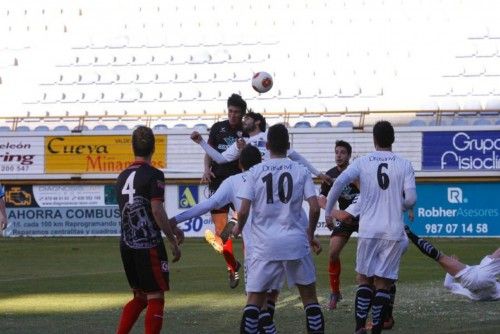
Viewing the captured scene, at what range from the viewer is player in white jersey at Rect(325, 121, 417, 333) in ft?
33.1

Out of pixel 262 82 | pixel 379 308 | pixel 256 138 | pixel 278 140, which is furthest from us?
pixel 262 82

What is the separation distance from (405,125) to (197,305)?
1974 centimetres

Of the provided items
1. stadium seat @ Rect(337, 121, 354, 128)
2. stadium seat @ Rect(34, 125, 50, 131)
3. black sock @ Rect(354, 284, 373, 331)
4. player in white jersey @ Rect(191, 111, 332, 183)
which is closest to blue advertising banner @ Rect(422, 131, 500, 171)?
stadium seat @ Rect(337, 121, 354, 128)

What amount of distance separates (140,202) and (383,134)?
239cm

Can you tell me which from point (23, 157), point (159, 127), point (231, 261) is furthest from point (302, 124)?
point (231, 261)

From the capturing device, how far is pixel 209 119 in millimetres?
36031

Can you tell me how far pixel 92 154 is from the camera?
110 ft

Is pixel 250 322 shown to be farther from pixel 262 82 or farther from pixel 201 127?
pixel 201 127

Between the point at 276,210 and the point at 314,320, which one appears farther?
the point at 314,320

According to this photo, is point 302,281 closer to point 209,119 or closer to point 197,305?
point 197,305

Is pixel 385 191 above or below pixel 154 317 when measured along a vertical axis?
above

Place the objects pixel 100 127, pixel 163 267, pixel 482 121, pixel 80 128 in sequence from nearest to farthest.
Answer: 1. pixel 163 267
2. pixel 482 121
3. pixel 80 128
4. pixel 100 127

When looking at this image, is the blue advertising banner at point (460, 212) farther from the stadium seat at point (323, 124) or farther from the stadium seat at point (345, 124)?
the stadium seat at point (323, 124)

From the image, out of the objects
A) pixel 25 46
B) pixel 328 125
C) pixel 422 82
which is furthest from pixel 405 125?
pixel 25 46
